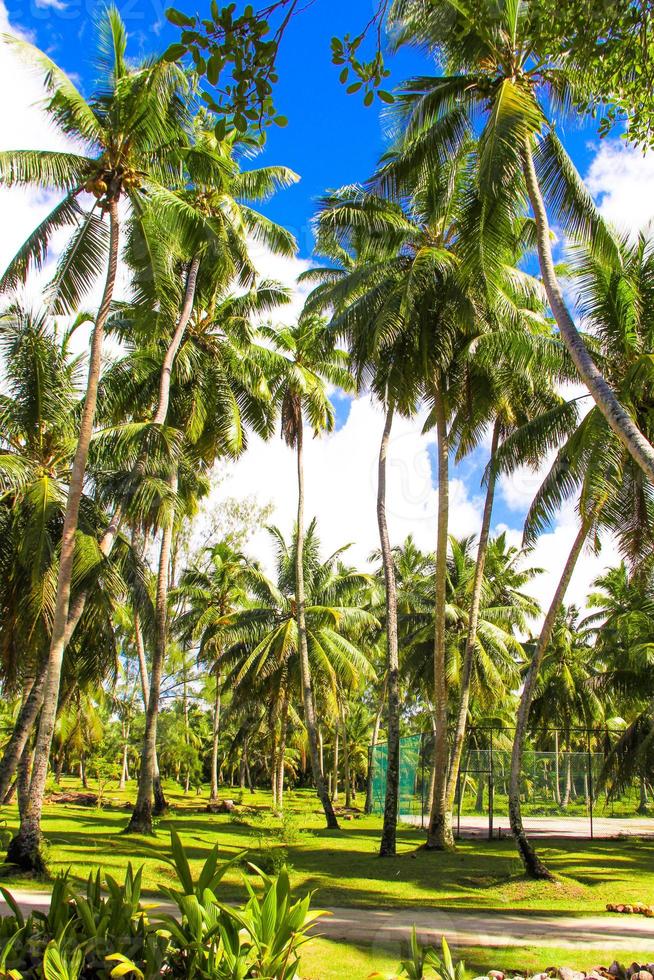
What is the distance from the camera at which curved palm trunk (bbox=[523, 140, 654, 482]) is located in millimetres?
8367

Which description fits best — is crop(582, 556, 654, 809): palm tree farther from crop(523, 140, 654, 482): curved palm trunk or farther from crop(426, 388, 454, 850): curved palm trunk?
crop(523, 140, 654, 482): curved palm trunk

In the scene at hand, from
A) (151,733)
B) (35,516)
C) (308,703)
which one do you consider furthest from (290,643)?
(35,516)

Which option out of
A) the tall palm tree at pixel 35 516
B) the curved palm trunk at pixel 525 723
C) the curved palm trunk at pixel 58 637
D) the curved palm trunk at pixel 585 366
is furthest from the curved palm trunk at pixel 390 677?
the curved palm trunk at pixel 585 366

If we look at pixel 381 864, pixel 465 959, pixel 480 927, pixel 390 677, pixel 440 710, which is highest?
pixel 390 677

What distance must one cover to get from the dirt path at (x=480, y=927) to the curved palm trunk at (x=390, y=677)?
6600mm

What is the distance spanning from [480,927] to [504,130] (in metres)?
9.79

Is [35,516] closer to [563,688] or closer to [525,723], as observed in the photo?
[525,723]

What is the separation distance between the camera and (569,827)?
2400 cm

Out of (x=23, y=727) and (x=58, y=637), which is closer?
(x=58, y=637)

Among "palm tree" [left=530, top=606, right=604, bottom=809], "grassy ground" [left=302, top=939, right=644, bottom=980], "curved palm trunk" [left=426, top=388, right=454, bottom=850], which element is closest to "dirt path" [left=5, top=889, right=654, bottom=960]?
"grassy ground" [left=302, top=939, right=644, bottom=980]

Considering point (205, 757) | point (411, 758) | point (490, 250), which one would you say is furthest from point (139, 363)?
point (205, 757)

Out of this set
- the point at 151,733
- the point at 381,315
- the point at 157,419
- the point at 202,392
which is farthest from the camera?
the point at 202,392

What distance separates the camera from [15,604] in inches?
603

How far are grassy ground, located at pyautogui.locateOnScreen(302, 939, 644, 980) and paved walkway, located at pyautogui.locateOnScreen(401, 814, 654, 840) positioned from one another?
15126 millimetres
